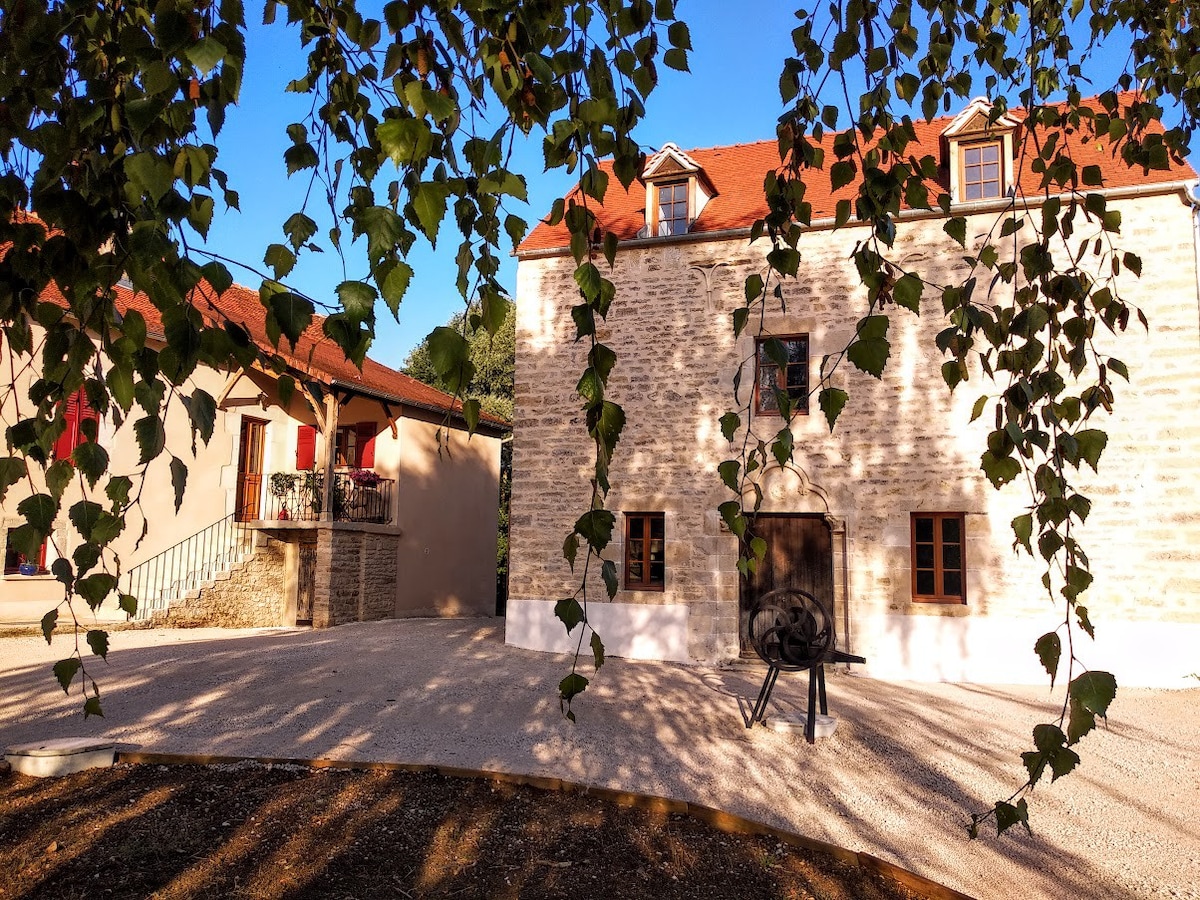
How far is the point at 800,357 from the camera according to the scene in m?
10.7

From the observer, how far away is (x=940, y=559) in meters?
9.85

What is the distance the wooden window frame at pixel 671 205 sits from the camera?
1130 centimetres

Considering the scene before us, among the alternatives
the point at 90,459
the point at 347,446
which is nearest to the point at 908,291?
the point at 90,459

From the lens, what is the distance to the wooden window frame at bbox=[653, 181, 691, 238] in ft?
37.1

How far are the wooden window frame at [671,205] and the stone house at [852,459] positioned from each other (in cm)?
4

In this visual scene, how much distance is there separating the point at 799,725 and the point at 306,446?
12018 mm

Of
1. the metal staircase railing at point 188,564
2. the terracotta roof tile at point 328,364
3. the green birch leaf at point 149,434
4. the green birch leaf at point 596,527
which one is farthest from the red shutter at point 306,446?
the green birch leaf at point 596,527

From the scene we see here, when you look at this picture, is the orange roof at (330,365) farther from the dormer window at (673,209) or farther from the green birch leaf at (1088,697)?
the green birch leaf at (1088,697)

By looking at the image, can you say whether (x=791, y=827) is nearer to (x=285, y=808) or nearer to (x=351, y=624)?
(x=285, y=808)

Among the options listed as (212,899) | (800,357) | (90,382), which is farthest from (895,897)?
(800,357)

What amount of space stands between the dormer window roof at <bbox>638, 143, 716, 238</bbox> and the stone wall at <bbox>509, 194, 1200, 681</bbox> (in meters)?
0.41

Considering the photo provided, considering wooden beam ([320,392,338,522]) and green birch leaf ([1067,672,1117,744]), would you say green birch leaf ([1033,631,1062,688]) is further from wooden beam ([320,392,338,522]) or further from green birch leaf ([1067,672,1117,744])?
wooden beam ([320,392,338,522])

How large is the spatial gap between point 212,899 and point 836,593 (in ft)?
26.6

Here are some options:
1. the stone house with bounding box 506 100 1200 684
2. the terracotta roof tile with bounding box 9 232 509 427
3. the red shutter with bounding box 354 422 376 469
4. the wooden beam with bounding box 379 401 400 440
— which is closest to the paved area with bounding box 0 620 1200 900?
the stone house with bounding box 506 100 1200 684
